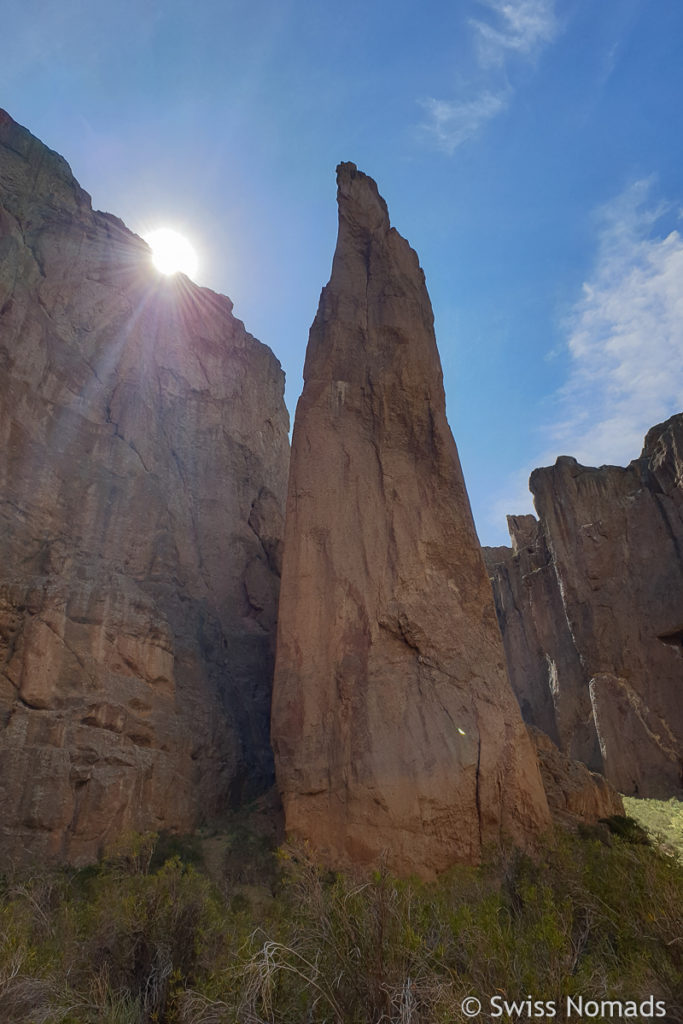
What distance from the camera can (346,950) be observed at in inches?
262

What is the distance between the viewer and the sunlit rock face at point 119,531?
16.4m

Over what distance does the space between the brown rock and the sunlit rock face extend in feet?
30.2

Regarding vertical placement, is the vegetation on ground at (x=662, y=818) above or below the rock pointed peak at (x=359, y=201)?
below

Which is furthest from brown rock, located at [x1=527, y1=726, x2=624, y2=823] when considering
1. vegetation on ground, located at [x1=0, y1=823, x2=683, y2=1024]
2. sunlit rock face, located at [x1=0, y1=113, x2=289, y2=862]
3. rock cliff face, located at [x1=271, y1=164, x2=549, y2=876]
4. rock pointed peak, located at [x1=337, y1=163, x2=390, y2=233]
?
rock pointed peak, located at [x1=337, y1=163, x2=390, y2=233]

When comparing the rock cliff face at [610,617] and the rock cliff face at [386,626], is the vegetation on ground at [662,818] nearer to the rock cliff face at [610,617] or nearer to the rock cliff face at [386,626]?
the rock cliff face at [610,617]

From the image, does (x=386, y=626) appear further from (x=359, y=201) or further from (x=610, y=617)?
(x=610, y=617)

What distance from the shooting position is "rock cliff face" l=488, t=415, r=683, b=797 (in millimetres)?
28234

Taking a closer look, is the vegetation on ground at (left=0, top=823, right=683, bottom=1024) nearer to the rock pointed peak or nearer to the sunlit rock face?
the sunlit rock face

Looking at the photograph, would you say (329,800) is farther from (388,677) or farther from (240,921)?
(240,921)

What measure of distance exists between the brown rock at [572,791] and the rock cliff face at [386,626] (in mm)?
1772

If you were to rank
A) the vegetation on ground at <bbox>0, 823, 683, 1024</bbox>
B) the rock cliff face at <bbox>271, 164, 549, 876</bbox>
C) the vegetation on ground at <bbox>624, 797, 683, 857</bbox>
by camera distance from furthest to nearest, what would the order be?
the vegetation on ground at <bbox>624, 797, 683, 857</bbox> < the rock cliff face at <bbox>271, 164, 549, 876</bbox> < the vegetation on ground at <bbox>0, 823, 683, 1024</bbox>

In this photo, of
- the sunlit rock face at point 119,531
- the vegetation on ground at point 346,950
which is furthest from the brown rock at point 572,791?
the sunlit rock face at point 119,531

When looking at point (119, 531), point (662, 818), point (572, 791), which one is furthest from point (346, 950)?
point (119, 531)

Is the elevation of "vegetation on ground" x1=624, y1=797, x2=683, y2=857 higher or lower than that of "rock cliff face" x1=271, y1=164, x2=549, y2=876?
lower
